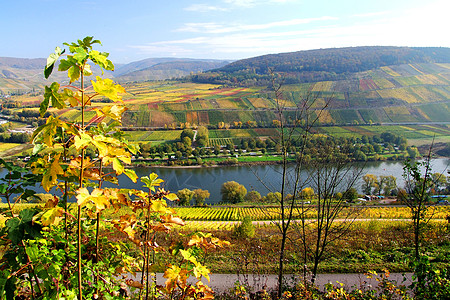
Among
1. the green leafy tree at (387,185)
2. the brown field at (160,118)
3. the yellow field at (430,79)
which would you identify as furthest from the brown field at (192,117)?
the yellow field at (430,79)

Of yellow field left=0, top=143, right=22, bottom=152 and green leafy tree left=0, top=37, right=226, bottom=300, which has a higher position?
green leafy tree left=0, top=37, right=226, bottom=300

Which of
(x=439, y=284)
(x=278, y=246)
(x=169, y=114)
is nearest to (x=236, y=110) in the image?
(x=169, y=114)

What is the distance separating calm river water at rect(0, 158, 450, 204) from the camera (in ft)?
105

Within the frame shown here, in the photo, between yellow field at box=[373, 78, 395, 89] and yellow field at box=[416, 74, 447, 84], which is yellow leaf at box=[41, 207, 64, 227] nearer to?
yellow field at box=[373, 78, 395, 89]

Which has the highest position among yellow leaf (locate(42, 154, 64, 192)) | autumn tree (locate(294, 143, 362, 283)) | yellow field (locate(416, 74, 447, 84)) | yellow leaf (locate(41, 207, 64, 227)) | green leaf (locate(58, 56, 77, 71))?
yellow field (locate(416, 74, 447, 84))

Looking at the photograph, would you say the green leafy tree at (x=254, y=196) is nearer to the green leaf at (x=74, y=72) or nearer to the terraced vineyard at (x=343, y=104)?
the green leaf at (x=74, y=72)

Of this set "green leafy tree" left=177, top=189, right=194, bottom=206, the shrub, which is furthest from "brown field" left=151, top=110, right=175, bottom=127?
the shrub

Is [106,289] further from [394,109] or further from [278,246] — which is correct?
[394,109]

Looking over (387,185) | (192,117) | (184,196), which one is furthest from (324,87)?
(184,196)

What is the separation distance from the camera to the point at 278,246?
366 inches

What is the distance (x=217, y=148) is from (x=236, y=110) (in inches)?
1136

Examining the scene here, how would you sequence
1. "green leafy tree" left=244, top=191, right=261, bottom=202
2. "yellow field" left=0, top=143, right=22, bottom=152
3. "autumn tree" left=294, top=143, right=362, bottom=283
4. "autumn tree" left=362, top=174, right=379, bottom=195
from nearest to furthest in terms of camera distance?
"autumn tree" left=294, top=143, right=362, bottom=283, "green leafy tree" left=244, top=191, right=261, bottom=202, "autumn tree" left=362, top=174, right=379, bottom=195, "yellow field" left=0, top=143, right=22, bottom=152

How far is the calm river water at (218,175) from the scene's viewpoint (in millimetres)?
31906

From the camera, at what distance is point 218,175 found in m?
36.7
